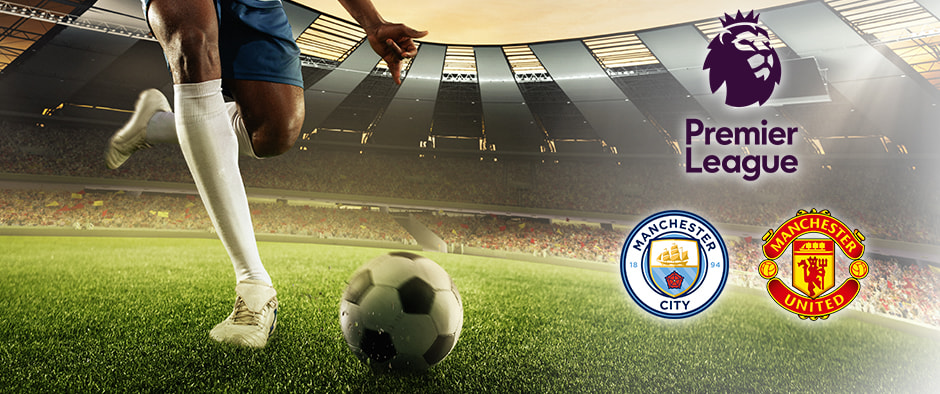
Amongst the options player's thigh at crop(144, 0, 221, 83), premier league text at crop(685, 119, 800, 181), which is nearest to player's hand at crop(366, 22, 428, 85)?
player's thigh at crop(144, 0, 221, 83)

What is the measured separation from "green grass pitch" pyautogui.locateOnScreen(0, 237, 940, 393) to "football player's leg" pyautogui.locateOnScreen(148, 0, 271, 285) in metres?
0.38

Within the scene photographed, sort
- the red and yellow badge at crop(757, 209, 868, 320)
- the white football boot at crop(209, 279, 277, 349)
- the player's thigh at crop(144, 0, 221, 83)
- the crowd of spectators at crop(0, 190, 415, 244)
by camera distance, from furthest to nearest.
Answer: the crowd of spectators at crop(0, 190, 415, 244), the red and yellow badge at crop(757, 209, 868, 320), the white football boot at crop(209, 279, 277, 349), the player's thigh at crop(144, 0, 221, 83)

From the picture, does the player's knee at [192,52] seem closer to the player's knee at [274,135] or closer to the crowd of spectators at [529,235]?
the player's knee at [274,135]

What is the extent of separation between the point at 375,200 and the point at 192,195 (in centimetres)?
631

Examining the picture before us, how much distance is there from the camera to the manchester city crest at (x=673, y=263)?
2.94 metres

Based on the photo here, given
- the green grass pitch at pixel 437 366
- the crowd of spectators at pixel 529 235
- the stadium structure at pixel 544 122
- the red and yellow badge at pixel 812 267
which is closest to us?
the green grass pitch at pixel 437 366

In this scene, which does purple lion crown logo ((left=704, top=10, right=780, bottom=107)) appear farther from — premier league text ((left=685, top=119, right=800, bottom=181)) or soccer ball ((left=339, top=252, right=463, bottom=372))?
soccer ball ((left=339, top=252, right=463, bottom=372))

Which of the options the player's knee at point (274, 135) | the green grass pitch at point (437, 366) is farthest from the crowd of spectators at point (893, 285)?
the player's knee at point (274, 135)

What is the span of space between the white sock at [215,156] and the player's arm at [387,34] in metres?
0.55

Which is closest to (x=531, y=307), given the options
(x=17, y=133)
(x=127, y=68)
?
(x=127, y=68)

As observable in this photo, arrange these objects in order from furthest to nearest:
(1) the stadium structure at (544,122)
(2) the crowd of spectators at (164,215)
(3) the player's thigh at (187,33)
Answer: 1. (2) the crowd of spectators at (164,215)
2. (1) the stadium structure at (544,122)
3. (3) the player's thigh at (187,33)

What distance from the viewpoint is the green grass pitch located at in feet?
4.47

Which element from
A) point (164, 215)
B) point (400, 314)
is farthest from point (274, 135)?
point (164, 215)

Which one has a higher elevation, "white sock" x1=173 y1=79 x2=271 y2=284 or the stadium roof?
"white sock" x1=173 y1=79 x2=271 y2=284
